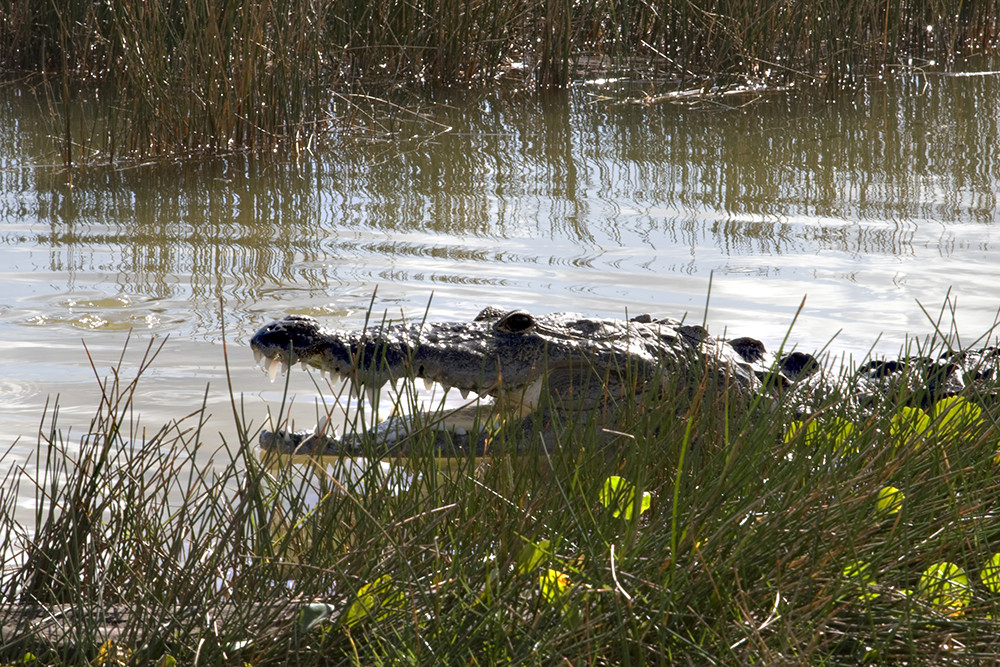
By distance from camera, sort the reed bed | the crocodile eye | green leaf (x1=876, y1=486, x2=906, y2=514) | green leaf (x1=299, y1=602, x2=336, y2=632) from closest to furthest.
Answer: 1. green leaf (x1=299, y1=602, x2=336, y2=632)
2. green leaf (x1=876, y1=486, x2=906, y2=514)
3. the crocodile eye
4. the reed bed

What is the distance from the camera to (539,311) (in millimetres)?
4797

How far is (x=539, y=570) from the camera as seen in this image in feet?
5.92

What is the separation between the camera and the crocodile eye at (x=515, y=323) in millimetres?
3324

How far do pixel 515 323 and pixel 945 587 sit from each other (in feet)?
5.47

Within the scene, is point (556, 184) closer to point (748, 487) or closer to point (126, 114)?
point (126, 114)

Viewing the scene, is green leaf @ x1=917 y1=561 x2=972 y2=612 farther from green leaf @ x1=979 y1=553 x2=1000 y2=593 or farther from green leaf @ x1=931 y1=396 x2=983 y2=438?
green leaf @ x1=931 y1=396 x2=983 y2=438

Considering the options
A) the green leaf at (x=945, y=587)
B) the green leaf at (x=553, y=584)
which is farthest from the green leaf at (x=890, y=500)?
the green leaf at (x=553, y=584)

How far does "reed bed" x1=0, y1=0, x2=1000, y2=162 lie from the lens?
22.0 feet

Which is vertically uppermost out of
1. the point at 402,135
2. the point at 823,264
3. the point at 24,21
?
the point at 24,21

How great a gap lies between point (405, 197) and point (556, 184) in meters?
0.97

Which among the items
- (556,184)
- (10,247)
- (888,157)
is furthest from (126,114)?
(888,157)

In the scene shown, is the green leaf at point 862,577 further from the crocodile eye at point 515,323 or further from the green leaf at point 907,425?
the crocodile eye at point 515,323

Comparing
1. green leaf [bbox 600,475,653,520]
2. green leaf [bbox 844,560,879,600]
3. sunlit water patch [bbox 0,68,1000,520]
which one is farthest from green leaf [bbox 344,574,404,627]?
sunlit water patch [bbox 0,68,1000,520]

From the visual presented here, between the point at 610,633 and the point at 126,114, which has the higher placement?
the point at 126,114
